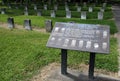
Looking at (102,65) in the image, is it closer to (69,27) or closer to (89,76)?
(89,76)

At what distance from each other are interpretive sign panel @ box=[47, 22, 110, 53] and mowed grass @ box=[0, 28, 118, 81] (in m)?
1.47

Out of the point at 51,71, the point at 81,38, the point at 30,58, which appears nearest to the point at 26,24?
the point at 30,58

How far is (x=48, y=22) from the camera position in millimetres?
13008

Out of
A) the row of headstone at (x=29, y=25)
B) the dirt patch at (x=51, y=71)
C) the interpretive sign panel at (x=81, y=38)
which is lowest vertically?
the dirt patch at (x=51, y=71)

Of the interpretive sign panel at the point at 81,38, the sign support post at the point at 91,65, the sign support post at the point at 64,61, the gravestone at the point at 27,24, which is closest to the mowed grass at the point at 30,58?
the sign support post at the point at 64,61

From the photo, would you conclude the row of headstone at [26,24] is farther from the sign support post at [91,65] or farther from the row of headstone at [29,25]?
the sign support post at [91,65]

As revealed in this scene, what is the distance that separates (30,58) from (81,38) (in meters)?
2.59

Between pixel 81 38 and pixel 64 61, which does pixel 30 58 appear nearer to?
pixel 64 61

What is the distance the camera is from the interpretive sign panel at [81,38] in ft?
19.7

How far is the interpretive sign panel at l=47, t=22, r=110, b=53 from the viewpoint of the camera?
6016mm

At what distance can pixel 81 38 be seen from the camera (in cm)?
627

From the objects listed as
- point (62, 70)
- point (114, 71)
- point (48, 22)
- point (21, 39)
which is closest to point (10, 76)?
point (62, 70)

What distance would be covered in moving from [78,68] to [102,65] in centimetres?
79

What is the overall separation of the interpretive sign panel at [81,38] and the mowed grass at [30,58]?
4.83 feet
